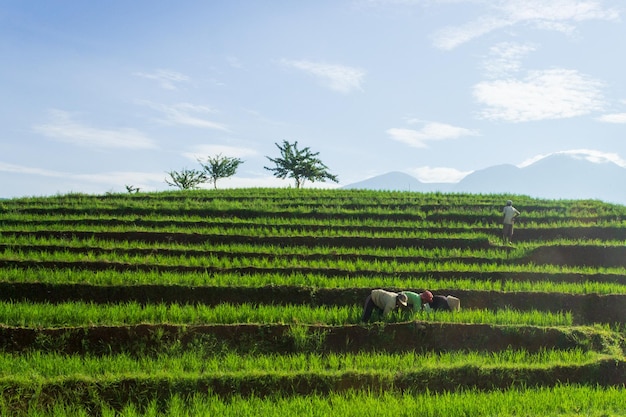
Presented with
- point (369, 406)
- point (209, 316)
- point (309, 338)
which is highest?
point (209, 316)

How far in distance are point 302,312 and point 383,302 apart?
1.26 m

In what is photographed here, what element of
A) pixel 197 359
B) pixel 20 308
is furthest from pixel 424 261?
pixel 20 308

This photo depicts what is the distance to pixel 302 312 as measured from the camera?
26.9ft

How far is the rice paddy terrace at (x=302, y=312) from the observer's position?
550cm

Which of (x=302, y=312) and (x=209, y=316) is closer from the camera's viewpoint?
(x=209, y=316)

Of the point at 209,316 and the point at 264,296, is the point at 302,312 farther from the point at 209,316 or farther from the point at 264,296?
the point at 264,296

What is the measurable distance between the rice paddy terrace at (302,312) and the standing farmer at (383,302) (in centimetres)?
18

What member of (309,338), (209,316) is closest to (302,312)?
(309,338)

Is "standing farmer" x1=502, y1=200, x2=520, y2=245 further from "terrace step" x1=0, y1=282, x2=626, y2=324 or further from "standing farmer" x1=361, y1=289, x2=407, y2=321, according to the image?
"standing farmer" x1=361, y1=289, x2=407, y2=321

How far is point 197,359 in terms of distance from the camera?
645 cm

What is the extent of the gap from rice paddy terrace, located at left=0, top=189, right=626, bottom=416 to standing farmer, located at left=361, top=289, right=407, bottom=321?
181 mm

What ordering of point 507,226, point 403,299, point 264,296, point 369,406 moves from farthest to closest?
1. point 507,226
2. point 264,296
3. point 403,299
4. point 369,406

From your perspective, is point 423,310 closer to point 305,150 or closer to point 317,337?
point 317,337

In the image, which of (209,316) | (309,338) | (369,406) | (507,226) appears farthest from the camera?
(507,226)
